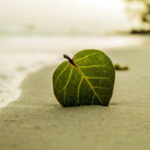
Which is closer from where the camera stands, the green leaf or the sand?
the sand

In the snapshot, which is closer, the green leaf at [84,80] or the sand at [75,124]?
the sand at [75,124]

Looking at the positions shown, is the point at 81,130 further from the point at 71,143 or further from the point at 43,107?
the point at 43,107

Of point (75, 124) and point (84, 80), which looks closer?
point (75, 124)

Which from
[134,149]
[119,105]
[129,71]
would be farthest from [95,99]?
[129,71]
